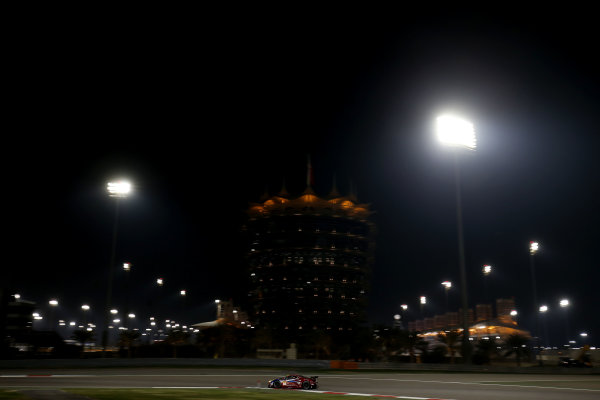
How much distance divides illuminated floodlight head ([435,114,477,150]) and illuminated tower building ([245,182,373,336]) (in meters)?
109

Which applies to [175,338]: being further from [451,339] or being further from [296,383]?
[296,383]

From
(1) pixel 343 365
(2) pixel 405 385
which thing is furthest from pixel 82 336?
(2) pixel 405 385

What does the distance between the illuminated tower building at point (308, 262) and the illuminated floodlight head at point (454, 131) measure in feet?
358

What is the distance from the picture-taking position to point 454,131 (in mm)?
37094

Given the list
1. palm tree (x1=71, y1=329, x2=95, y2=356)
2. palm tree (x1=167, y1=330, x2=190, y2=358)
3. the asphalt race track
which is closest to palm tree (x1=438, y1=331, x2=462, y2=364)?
the asphalt race track

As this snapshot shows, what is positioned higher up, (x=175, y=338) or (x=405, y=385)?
(x=175, y=338)

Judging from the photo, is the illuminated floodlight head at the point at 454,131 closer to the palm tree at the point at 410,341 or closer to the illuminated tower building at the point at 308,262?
the palm tree at the point at 410,341

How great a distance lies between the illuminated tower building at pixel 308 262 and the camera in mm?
143000

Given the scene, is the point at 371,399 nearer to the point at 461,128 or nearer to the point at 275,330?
the point at 461,128

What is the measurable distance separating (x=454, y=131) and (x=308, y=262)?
11174cm

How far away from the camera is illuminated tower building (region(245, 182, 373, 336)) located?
14300 centimetres

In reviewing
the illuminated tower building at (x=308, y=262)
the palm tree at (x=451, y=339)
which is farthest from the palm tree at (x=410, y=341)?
the illuminated tower building at (x=308, y=262)

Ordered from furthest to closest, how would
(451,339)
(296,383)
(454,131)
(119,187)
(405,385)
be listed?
(451,339)
(119,187)
(454,131)
(405,385)
(296,383)

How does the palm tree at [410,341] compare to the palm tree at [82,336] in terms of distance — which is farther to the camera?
the palm tree at [410,341]
